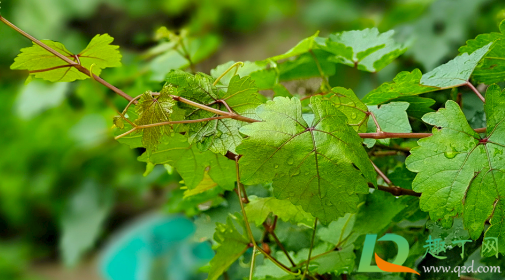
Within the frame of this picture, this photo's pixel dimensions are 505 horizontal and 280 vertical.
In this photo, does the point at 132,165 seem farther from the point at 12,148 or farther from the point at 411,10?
the point at 411,10

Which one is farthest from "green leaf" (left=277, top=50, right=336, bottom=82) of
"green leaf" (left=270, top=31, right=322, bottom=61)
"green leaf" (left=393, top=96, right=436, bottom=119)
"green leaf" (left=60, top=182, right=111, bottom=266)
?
"green leaf" (left=60, top=182, right=111, bottom=266)

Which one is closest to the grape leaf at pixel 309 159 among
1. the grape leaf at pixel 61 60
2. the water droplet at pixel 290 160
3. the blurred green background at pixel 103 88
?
the water droplet at pixel 290 160

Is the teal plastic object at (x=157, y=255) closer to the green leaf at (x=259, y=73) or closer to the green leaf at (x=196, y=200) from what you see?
the green leaf at (x=196, y=200)

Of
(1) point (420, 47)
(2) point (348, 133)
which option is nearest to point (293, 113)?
(2) point (348, 133)

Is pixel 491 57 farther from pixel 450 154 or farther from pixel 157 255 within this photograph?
pixel 157 255

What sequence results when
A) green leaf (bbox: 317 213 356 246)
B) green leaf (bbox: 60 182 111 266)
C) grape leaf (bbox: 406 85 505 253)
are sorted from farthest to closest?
green leaf (bbox: 60 182 111 266)
green leaf (bbox: 317 213 356 246)
grape leaf (bbox: 406 85 505 253)

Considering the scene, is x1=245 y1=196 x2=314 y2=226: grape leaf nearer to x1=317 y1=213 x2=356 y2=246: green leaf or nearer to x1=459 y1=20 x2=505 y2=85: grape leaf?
x1=317 y1=213 x2=356 y2=246: green leaf
